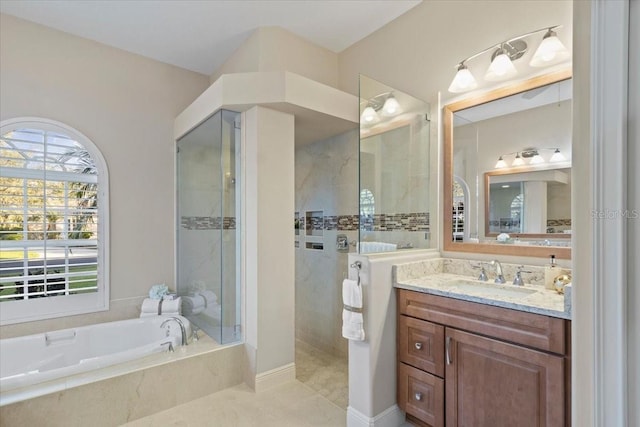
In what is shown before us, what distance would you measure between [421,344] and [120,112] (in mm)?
3303

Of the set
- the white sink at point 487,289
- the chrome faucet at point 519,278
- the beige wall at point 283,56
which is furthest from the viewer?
the beige wall at point 283,56

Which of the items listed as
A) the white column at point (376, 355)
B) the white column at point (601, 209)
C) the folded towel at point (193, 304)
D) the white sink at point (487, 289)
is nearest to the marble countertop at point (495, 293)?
the white sink at point (487, 289)

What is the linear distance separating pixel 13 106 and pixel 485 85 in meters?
3.62

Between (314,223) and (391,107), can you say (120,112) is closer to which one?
(314,223)

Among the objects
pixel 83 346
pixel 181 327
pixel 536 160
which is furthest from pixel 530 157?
pixel 83 346

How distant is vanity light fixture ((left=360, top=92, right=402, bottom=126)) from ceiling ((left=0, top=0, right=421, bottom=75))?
2.72 feet

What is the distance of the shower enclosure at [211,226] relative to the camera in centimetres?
265

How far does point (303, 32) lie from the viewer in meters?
2.83

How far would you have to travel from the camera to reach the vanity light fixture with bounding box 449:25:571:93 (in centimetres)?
179

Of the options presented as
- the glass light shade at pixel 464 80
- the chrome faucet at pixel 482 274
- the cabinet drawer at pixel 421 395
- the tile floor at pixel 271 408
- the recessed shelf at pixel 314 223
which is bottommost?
the tile floor at pixel 271 408

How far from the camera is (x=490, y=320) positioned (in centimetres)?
157

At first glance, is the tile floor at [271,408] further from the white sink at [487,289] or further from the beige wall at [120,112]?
the beige wall at [120,112]

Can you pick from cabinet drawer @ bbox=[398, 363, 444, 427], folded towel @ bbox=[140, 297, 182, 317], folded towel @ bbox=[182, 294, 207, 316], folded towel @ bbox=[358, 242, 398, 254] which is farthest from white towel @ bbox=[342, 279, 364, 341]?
folded towel @ bbox=[140, 297, 182, 317]

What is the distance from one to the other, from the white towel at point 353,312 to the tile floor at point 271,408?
0.67 meters
